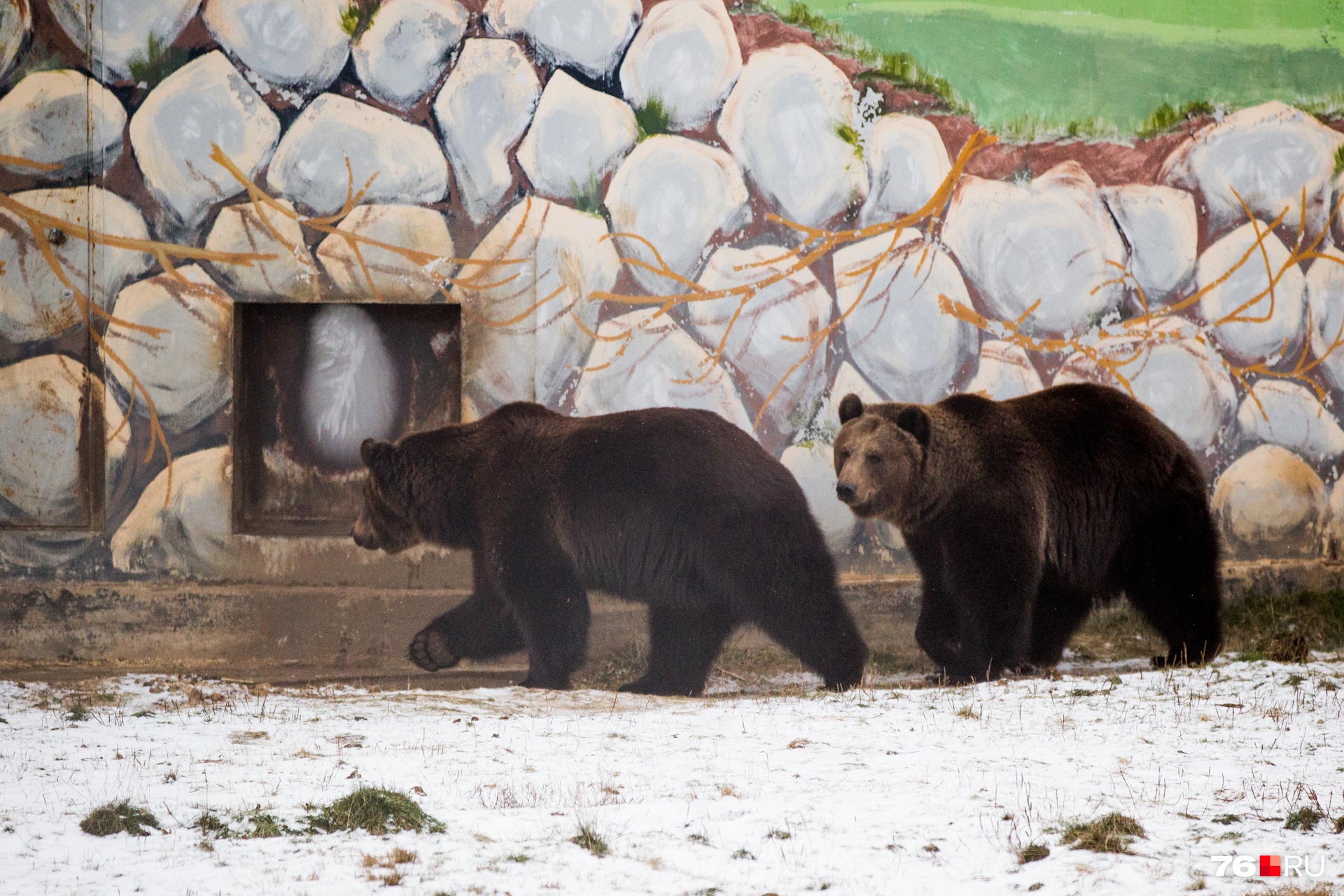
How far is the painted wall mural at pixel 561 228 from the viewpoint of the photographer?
7.51 m

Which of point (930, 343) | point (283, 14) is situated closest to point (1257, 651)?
point (930, 343)

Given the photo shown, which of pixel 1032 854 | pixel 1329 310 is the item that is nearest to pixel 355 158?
pixel 1032 854

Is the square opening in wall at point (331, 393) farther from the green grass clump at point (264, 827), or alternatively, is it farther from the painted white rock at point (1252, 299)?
the painted white rock at point (1252, 299)

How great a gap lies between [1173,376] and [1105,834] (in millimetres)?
4892

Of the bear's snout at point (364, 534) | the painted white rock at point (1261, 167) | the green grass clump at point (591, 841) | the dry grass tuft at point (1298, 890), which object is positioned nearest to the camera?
the dry grass tuft at point (1298, 890)

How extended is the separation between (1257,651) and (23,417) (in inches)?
287

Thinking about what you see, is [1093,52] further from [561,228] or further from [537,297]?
[537,297]

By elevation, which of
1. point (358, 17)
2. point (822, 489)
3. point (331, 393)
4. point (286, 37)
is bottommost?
point (822, 489)

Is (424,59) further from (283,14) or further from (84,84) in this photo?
(84,84)

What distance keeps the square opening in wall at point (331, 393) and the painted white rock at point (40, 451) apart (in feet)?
3.20

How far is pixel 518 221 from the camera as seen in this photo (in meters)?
7.52

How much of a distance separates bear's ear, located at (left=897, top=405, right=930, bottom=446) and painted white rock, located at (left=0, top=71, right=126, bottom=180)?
16.4ft

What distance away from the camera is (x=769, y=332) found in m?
7.62

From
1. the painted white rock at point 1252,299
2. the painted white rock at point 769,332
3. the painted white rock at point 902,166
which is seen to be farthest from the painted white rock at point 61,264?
the painted white rock at point 1252,299
